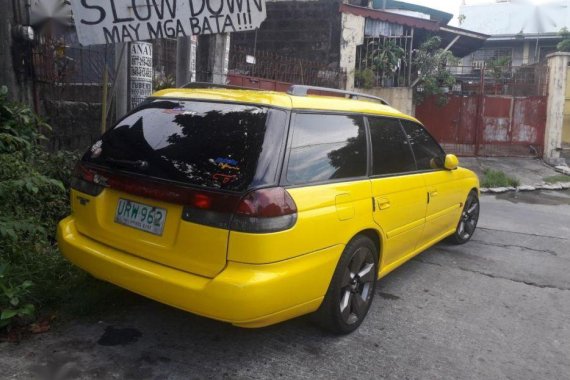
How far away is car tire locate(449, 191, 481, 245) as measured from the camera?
567 centimetres

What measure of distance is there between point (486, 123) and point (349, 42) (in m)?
4.10

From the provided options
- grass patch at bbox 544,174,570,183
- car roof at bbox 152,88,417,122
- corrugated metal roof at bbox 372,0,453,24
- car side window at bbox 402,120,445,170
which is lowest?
grass patch at bbox 544,174,570,183

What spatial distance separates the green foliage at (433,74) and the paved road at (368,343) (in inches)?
342

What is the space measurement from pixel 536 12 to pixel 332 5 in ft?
57.7

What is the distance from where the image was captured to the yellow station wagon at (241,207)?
2.68m

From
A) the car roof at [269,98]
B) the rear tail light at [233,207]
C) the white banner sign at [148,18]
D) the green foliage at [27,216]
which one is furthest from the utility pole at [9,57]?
the rear tail light at [233,207]

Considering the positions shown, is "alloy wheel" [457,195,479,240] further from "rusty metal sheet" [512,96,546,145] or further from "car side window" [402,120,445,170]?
"rusty metal sheet" [512,96,546,145]

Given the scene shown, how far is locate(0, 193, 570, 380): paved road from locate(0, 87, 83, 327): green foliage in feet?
1.23

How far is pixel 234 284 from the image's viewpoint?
259cm

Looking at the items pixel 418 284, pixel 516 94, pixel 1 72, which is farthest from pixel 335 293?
pixel 516 94

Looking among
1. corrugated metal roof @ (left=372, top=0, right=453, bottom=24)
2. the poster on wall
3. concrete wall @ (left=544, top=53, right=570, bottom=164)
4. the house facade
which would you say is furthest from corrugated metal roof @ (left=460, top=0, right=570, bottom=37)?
the poster on wall

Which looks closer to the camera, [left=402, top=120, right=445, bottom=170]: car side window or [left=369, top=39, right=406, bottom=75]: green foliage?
[left=402, top=120, right=445, bottom=170]: car side window

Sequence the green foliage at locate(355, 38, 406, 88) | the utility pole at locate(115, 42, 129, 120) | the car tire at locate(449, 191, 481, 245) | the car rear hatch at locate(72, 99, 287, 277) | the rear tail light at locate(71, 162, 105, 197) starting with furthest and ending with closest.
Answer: the green foliage at locate(355, 38, 406, 88), the car tire at locate(449, 191, 481, 245), the utility pole at locate(115, 42, 129, 120), the rear tail light at locate(71, 162, 105, 197), the car rear hatch at locate(72, 99, 287, 277)

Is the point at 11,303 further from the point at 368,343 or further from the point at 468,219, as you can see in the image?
the point at 468,219
